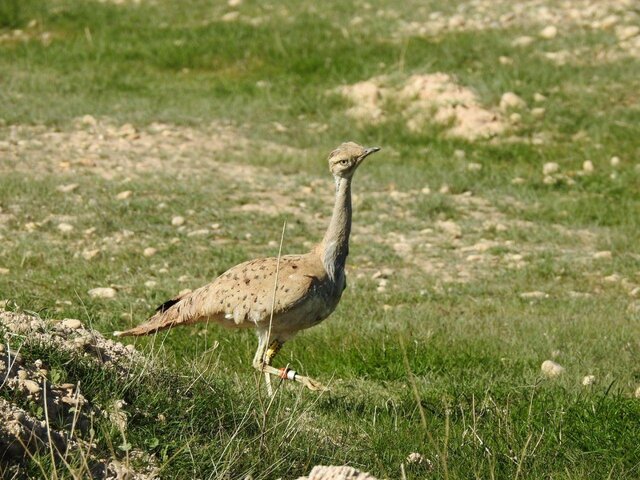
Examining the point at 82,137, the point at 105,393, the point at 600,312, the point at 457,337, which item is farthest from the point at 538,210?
the point at 105,393

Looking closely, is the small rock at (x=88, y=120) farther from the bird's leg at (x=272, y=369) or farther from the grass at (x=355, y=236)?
the bird's leg at (x=272, y=369)

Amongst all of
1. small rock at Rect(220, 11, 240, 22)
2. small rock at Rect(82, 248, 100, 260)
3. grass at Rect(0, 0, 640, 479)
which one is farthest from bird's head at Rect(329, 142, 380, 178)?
small rock at Rect(220, 11, 240, 22)

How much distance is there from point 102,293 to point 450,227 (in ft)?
11.9

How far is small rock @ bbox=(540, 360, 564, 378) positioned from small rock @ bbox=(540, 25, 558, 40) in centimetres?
862

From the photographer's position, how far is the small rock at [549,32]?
15195 mm

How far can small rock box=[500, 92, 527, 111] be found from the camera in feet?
43.3

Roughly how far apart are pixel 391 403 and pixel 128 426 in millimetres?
1822

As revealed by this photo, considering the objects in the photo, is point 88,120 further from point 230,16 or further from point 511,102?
point 511,102

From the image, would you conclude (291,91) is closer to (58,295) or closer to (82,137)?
(82,137)

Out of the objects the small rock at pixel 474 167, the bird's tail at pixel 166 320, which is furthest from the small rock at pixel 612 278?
the bird's tail at pixel 166 320

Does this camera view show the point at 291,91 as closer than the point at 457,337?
No

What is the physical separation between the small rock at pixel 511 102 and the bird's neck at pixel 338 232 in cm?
702

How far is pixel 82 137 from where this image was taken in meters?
12.7

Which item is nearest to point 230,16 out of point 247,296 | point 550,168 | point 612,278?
point 550,168
